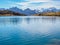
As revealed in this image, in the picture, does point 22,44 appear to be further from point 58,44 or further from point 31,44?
point 58,44

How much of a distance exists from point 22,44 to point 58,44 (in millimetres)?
5104

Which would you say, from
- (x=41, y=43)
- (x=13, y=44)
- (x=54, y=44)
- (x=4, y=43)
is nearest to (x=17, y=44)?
(x=13, y=44)

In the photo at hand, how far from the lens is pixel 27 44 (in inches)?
779

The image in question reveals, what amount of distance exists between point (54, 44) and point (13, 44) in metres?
5.84

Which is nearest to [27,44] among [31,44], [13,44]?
[31,44]

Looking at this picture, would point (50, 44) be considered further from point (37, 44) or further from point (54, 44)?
point (37, 44)

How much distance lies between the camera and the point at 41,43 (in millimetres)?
20766

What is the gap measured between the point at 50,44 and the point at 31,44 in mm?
2713

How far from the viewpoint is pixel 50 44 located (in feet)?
65.4

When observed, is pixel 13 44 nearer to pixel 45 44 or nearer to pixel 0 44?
pixel 0 44

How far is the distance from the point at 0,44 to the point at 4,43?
663 mm

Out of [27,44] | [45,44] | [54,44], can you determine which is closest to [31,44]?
[27,44]

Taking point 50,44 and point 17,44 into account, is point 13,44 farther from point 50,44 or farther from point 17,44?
point 50,44

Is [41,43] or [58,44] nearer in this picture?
[58,44]
